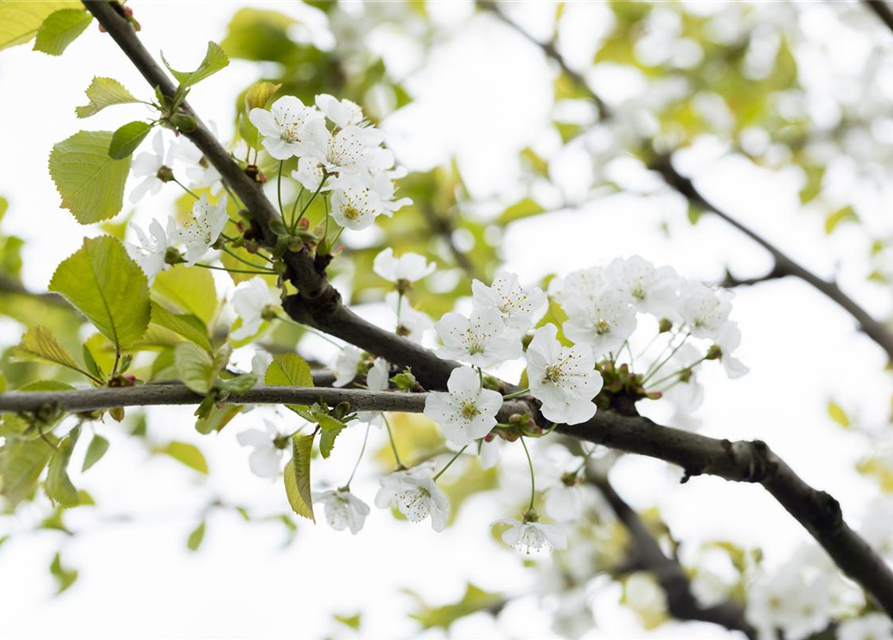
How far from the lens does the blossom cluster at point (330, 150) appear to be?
76 centimetres

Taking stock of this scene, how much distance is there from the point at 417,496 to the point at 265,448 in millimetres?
223

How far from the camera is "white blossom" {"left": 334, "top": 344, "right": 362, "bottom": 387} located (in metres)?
0.86

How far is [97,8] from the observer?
73cm

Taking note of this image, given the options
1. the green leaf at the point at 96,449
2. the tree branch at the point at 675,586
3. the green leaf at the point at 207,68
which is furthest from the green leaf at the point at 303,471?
the tree branch at the point at 675,586

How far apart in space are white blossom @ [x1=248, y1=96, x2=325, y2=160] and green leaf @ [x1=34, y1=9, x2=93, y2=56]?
183mm

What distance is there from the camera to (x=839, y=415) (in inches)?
83.4

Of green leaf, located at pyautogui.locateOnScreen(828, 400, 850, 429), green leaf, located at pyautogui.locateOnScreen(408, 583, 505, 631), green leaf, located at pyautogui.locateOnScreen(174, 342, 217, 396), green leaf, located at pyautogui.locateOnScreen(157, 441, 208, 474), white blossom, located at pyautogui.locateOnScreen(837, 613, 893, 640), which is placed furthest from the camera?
green leaf, located at pyautogui.locateOnScreen(828, 400, 850, 429)

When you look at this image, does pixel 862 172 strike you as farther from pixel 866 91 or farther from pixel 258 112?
pixel 258 112

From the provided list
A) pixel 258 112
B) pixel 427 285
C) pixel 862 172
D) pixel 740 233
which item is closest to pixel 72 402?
pixel 258 112

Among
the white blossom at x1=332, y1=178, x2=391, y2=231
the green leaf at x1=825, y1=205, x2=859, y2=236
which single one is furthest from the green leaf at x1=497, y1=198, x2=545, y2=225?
the white blossom at x1=332, y1=178, x2=391, y2=231

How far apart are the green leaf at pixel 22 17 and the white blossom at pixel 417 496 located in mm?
563

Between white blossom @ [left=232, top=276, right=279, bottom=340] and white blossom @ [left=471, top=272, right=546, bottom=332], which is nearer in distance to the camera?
white blossom @ [left=471, top=272, right=546, bottom=332]

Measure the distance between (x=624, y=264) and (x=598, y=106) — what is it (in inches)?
55.0

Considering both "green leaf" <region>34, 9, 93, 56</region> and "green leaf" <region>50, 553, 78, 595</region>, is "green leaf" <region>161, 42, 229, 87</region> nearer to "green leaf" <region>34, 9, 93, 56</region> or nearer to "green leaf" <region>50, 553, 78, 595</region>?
"green leaf" <region>34, 9, 93, 56</region>
